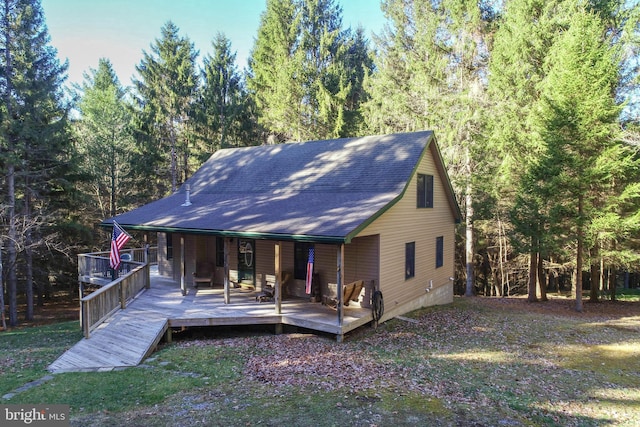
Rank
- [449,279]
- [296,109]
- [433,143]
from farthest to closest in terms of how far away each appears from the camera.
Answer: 1. [296,109]
2. [449,279]
3. [433,143]

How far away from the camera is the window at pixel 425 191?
45.1 ft

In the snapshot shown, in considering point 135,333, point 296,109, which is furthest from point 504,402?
point 296,109

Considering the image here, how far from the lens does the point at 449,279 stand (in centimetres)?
1688

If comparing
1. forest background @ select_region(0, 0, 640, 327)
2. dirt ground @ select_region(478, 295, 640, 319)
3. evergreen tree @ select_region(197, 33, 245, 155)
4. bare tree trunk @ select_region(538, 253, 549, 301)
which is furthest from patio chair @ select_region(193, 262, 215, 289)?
bare tree trunk @ select_region(538, 253, 549, 301)

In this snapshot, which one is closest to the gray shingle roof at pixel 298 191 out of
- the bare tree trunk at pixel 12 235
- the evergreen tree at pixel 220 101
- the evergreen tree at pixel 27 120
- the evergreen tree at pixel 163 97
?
the bare tree trunk at pixel 12 235

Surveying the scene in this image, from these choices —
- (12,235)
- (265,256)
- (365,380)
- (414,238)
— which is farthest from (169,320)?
(12,235)

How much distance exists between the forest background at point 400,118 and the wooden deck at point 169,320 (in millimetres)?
9136

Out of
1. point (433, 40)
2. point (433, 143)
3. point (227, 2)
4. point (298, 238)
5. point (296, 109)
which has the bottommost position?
point (298, 238)

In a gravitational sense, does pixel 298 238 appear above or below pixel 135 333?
above

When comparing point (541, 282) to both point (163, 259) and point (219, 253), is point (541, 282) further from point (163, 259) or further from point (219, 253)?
point (163, 259)

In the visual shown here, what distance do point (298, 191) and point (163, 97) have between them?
18151 mm

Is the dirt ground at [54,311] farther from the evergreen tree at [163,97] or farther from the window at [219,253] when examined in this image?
the window at [219,253]

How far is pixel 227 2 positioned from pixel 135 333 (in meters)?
20.8

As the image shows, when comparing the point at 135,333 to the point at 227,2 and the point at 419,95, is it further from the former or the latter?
the point at 227,2
